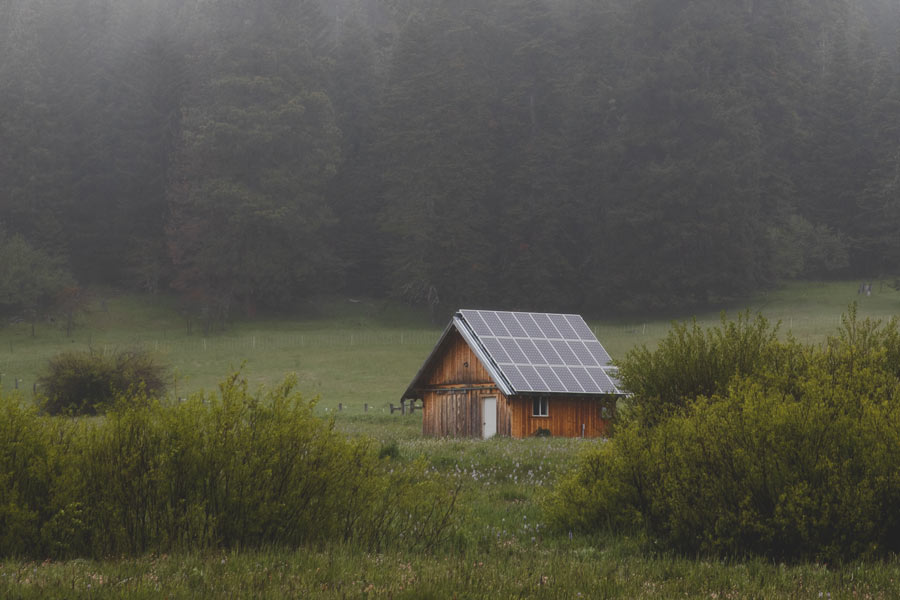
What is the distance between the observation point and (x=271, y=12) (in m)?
89.5

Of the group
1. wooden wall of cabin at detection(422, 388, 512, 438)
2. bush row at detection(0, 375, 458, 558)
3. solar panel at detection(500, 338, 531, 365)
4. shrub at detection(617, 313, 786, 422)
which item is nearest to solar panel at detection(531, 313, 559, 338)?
solar panel at detection(500, 338, 531, 365)

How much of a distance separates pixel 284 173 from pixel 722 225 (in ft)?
120

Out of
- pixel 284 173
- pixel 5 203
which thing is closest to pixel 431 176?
pixel 284 173

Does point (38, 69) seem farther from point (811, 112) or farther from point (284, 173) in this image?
point (811, 112)

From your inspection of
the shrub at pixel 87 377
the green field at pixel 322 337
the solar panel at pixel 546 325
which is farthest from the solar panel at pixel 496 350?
the shrub at pixel 87 377

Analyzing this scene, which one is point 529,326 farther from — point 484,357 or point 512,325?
point 484,357

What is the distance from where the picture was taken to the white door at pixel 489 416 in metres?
34.7

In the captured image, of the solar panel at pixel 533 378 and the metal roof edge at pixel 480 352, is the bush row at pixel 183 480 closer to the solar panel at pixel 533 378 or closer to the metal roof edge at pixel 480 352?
the metal roof edge at pixel 480 352

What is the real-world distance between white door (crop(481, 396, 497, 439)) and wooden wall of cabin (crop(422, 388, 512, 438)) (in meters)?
0.13

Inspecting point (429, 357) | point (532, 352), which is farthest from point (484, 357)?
point (429, 357)

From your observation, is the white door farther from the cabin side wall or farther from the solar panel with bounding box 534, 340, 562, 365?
the solar panel with bounding box 534, 340, 562, 365

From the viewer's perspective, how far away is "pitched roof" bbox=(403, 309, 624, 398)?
110 ft

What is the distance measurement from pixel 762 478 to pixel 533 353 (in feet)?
80.3

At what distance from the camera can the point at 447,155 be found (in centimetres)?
8612
